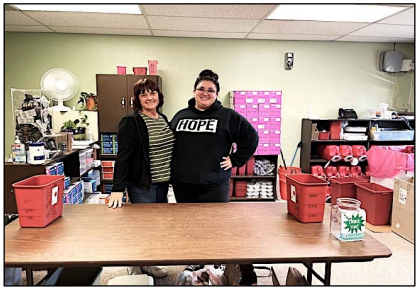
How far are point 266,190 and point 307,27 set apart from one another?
7.48 ft

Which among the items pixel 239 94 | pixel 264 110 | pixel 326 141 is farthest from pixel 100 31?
pixel 326 141

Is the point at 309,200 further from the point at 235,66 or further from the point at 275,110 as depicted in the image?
the point at 235,66

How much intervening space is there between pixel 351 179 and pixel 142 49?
335 cm

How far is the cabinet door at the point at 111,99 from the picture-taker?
3859 millimetres

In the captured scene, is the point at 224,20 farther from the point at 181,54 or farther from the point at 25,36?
the point at 25,36

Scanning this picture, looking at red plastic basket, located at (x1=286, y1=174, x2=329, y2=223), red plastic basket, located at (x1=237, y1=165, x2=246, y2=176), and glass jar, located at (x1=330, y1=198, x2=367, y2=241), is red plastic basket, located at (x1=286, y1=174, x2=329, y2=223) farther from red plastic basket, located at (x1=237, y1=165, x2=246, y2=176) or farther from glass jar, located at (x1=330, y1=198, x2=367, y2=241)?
red plastic basket, located at (x1=237, y1=165, x2=246, y2=176)

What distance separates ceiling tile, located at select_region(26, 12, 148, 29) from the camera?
3289 millimetres

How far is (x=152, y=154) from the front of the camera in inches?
76.7

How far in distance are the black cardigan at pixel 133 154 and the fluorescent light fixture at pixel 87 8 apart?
1675 mm

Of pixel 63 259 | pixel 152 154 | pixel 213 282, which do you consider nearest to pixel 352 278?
pixel 213 282

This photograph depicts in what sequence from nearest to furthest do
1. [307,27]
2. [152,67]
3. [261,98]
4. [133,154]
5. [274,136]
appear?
[133,154] → [307,27] → [152,67] → [261,98] → [274,136]

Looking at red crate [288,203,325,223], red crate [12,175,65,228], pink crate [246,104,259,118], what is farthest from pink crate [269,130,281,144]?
red crate [12,175,65,228]

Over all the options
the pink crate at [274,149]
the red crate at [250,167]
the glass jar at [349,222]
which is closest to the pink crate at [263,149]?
the pink crate at [274,149]

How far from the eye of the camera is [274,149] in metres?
4.26
